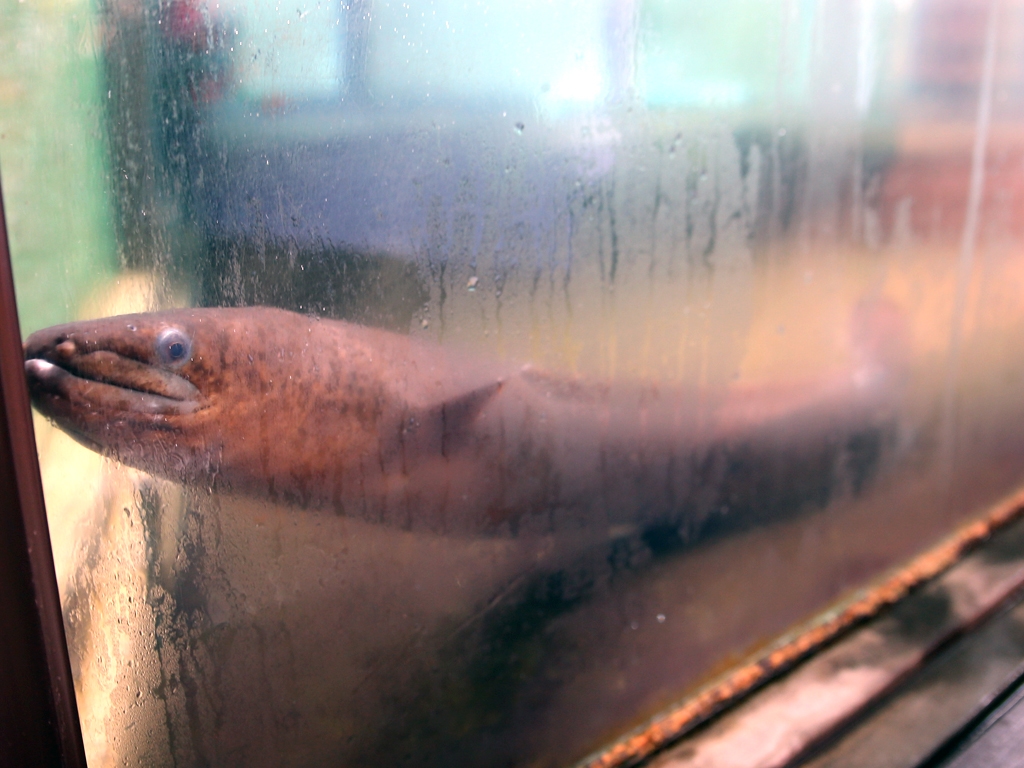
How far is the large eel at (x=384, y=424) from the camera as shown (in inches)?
33.9

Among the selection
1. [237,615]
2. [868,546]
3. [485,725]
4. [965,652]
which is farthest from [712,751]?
[237,615]

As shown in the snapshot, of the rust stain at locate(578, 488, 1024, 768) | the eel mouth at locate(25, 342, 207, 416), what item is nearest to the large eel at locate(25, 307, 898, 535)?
the eel mouth at locate(25, 342, 207, 416)

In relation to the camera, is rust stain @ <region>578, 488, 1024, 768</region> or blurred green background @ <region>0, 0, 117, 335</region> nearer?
blurred green background @ <region>0, 0, 117, 335</region>

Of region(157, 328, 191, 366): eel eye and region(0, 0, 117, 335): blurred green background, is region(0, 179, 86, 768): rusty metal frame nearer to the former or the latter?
region(0, 0, 117, 335): blurred green background

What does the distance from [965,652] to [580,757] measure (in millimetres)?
917

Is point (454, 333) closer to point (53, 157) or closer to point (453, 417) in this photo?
point (453, 417)

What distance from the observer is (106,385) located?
854 mm

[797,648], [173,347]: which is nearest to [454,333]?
[173,347]

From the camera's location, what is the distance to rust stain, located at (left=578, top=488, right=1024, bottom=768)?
1396mm

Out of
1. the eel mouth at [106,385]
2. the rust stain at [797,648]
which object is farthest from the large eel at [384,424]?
the rust stain at [797,648]

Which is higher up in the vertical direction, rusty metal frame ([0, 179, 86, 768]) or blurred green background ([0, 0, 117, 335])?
blurred green background ([0, 0, 117, 335])

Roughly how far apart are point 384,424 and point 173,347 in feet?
0.96

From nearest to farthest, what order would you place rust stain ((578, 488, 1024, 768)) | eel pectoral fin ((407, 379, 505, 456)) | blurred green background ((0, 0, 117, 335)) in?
blurred green background ((0, 0, 117, 335)), eel pectoral fin ((407, 379, 505, 456)), rust stain ((578, 488, 1024, 768))

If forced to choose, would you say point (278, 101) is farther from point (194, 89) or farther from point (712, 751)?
point (712, 751)
